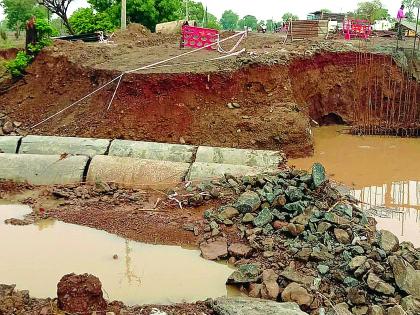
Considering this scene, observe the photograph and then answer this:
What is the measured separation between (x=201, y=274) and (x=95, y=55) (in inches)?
406

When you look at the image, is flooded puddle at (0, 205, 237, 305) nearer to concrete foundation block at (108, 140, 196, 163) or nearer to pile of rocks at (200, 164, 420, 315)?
pile of rocks at (200, 164, 420, 315)

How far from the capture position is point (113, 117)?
506 inches

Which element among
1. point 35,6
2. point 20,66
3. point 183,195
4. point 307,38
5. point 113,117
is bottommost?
point 183,195

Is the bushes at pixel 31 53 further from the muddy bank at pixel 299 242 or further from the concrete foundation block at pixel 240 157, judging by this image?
the concrete foundation block at pixel 240 157

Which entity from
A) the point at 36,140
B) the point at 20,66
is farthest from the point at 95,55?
the point at 36,140

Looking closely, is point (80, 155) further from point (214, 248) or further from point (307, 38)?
point (307, 38)

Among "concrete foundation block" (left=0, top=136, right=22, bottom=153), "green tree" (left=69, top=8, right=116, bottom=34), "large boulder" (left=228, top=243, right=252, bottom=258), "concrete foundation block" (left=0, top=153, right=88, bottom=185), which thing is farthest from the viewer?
"green tree" (left=69, top=8, right=116, bottom=34)

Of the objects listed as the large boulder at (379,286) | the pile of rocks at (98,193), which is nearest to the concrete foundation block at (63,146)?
the pile of rocks at (98,193)

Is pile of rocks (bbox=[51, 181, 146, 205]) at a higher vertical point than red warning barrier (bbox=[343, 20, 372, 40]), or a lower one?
lower

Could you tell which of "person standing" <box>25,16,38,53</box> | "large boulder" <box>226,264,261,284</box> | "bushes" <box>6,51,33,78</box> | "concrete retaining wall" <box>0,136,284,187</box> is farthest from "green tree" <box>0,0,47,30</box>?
"large boulder" <box>226,264,261,284</box>

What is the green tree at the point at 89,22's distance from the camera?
2347 centimetres

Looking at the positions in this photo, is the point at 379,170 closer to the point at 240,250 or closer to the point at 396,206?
the point at 396,206

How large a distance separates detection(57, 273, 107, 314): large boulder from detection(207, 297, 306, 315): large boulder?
1.31m

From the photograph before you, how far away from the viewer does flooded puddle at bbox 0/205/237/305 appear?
253 inches
